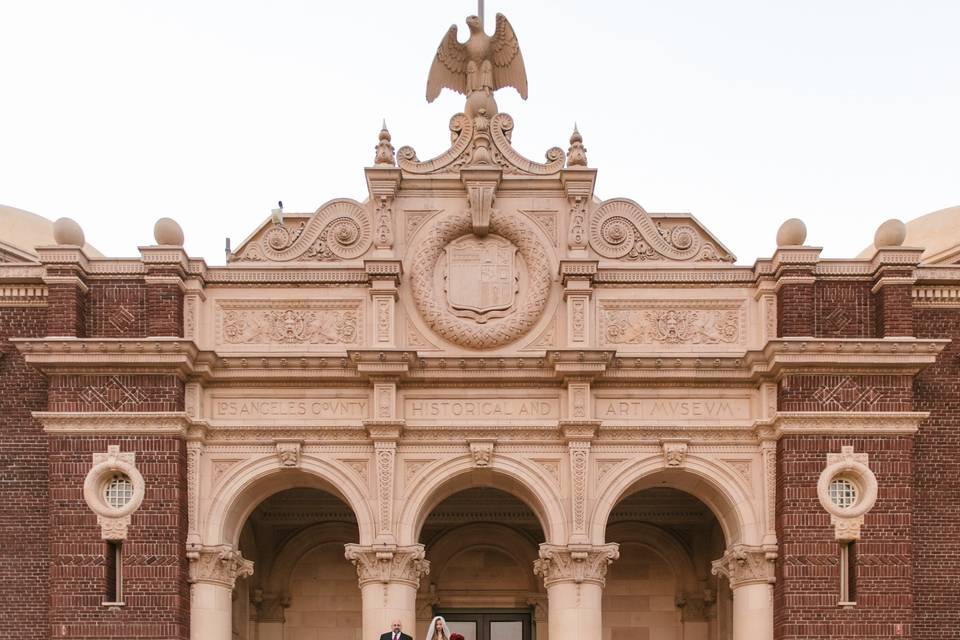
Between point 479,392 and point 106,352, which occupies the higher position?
point 106,352

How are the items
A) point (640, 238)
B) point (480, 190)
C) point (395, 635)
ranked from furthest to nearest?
point (640, 238), point (480, 190), point (395, 635)

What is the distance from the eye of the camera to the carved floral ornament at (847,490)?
1027 inches

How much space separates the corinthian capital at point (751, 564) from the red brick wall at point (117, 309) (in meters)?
10.9

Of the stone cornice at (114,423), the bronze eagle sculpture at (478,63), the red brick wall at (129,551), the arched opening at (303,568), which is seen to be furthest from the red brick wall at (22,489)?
the bronze eagle sculpture at (478,63)

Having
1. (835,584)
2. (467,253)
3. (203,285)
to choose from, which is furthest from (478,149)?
(835,584)

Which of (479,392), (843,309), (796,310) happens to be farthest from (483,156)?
(843,309)

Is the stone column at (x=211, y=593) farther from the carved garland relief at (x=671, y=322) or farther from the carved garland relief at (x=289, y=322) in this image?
the carved garland relief at (x=671, y=322)

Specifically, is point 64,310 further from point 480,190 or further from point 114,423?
point 480,190

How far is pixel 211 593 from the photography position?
26.5 m

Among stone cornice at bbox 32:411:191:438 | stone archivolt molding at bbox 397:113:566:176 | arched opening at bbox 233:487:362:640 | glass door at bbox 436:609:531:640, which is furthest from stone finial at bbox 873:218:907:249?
stone cornice at bbox 32:411:191:438

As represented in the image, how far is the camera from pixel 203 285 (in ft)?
90.1

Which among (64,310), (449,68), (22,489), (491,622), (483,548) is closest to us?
(64,310)

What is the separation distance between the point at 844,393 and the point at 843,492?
1.68 m

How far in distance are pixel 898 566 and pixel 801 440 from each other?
2600mm
